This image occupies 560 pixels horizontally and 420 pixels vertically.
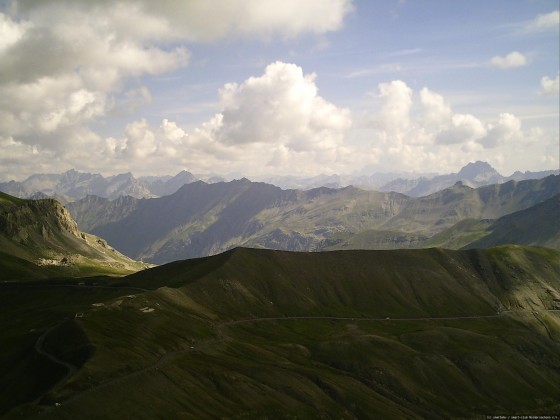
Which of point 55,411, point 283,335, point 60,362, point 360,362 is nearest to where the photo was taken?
point 55,411

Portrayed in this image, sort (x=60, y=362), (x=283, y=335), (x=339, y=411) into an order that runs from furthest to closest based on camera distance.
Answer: (x=283, y=335)
(x=339, y=411)
(x=60, y=362)

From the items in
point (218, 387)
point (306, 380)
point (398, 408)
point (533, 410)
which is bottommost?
point (533, 410)

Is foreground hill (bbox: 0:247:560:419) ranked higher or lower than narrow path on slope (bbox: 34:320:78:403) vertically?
lower

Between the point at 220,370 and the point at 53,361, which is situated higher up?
the point at 53,361

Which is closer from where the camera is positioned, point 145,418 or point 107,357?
point 145,418

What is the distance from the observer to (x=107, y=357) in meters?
115

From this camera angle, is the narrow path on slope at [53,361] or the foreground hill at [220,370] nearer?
the narrow path on slope at [53,361]

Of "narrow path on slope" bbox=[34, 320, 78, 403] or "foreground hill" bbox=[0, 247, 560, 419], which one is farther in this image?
"foreground hill" bbox=[0, 247, 560, 419]

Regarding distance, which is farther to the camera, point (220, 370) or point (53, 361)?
point (220, 370)

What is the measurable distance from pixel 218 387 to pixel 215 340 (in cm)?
3853

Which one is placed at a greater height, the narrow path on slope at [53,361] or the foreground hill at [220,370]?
the narrow path on slope at [53,361]

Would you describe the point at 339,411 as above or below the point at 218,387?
below

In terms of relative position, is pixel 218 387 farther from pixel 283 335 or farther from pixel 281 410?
pixel 283 335

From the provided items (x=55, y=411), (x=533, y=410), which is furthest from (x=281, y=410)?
(x=533, y=410)
